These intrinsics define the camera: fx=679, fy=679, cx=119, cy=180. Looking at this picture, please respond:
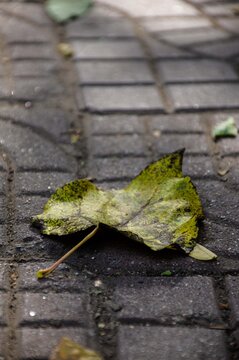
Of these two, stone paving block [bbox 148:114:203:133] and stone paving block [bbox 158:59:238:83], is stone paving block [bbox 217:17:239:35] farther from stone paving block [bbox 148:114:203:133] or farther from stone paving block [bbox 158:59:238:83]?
stone paving block [bbox 148:114:203:133]

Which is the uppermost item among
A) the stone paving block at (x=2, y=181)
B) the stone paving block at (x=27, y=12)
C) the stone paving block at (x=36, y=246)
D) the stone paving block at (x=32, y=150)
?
the stone paving block at (x=36, y=246)

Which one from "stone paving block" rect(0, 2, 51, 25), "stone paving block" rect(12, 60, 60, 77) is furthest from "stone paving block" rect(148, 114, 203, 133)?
"stone paving block" rect(0, 2, 51, 25)

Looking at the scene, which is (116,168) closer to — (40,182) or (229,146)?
(40,182)

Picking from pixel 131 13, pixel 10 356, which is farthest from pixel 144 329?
pixel 131 13

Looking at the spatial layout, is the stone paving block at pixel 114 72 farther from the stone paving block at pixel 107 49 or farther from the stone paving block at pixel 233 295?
the stone paving block at pixel 233 295

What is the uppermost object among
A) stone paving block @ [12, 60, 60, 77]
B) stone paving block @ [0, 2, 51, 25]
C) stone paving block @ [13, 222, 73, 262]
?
stone paving block @ [13, 222, 73, 262]

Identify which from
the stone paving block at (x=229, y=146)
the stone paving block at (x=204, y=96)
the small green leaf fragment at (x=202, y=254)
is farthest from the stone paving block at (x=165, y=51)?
the small green leaf fragment at (x=202, y=254)
